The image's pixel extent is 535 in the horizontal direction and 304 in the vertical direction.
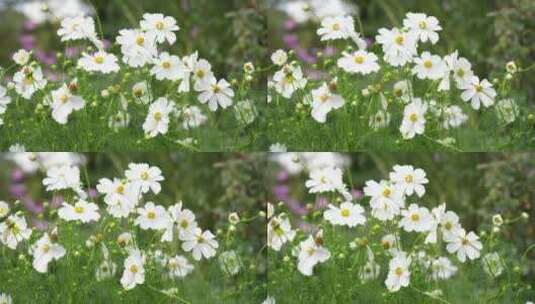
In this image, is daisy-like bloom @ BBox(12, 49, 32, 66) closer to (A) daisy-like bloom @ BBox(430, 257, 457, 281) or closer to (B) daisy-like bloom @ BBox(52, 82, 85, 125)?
(B) daisy-like bloom @ BBox(52, 82, 85, 125)

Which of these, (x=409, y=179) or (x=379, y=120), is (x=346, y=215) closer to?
(x=409, y=179)

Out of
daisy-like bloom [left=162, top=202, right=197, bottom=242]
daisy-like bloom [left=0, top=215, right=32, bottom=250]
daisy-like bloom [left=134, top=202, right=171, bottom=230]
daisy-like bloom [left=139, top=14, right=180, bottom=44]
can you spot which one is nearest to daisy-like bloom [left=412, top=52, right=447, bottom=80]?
daisy-like bloom [left=139, top=14, right=180, bottom=44]

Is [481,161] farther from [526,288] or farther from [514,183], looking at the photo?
[526,288]

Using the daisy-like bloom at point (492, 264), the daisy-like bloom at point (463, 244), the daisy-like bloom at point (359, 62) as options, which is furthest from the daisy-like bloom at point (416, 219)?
the daisy-like bloom at point (359, 62)

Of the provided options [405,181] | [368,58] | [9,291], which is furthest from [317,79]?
[9,291]

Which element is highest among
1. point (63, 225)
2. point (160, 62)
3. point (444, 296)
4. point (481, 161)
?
point (160, 62)

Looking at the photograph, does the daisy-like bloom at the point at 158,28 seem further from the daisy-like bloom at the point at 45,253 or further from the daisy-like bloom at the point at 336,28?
the daisy-like bloom at the point at 45,253

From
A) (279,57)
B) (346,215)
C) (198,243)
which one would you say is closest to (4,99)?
(198,243)
